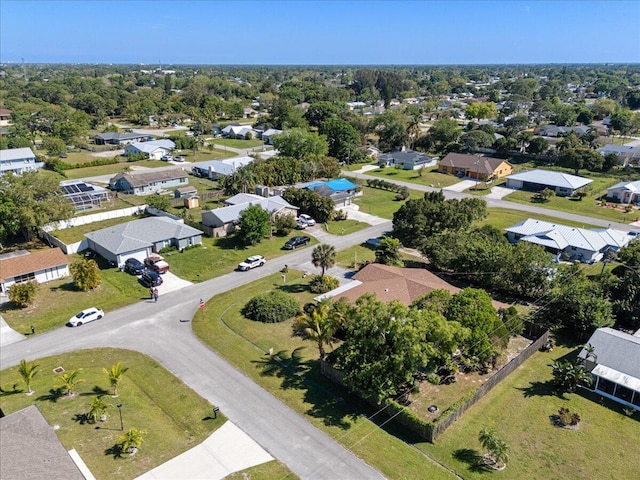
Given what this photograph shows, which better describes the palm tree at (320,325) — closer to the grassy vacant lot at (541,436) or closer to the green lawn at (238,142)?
the grassy vacant lot at (541,436)

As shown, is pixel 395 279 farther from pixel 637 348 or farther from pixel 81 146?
pixel 81 146

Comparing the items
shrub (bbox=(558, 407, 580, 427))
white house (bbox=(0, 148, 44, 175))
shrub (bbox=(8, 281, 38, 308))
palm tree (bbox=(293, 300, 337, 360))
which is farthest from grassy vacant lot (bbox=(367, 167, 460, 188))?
shrub (bbox=(8, 281, 38, 308))

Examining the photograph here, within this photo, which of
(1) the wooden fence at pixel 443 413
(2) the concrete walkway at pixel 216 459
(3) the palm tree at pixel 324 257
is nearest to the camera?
(2) the concrete walkway at pixel 216 459

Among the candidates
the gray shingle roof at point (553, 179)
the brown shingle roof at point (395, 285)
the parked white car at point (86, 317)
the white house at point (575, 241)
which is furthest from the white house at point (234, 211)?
the gray shingle roof at point (553, 179)

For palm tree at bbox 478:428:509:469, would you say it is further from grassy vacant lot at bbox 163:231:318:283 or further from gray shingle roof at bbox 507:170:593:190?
gray shingle roof at bbox 507:170:593:190

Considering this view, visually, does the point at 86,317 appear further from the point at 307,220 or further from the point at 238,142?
the point at 238,142

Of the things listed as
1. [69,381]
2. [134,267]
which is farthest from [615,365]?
[134,267]

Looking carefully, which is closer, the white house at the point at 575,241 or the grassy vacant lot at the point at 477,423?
the grassy vacant lot at the point at 477,423
